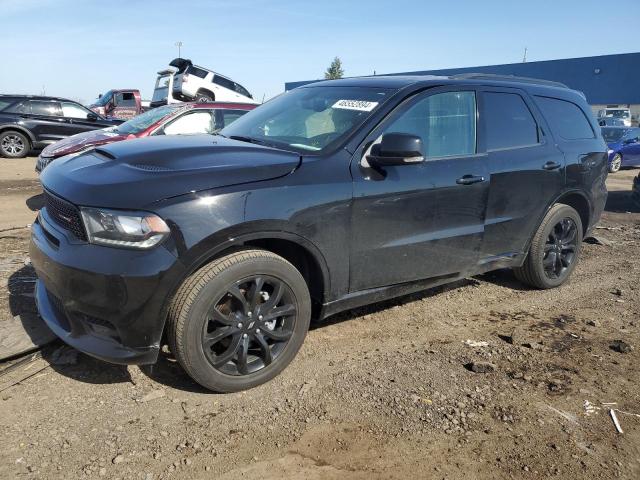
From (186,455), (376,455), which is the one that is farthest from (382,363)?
Answer: (186,455)

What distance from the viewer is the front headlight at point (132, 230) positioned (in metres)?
2.58

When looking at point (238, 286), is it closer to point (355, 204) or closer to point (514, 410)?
point (355, 204)

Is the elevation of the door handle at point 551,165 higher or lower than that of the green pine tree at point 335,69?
lower

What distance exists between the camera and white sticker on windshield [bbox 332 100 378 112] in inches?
139

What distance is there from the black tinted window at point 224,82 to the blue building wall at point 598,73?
81.9 feet

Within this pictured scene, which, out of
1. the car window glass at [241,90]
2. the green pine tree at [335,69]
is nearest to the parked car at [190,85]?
the car window glass at [241,90]

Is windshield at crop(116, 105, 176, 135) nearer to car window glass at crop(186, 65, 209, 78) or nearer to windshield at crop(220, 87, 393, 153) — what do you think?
windshield at crop(220, 87, 393, 153)

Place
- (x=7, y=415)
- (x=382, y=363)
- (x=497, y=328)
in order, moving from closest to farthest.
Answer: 1. (x=7, y=415)
2. (x=382, y=363)
3. (x=497, y=328)

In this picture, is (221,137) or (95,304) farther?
(221,137)

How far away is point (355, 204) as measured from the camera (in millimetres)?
3223

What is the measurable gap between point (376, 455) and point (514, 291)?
2.96 m

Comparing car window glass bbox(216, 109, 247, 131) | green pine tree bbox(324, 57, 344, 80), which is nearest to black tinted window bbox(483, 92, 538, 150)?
car window glass bbox(216, 109, 247, 131)

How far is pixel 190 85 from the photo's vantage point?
16703mm

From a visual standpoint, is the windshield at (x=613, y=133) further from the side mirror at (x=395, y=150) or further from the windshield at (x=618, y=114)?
the windshield at (x=618, y=114)
